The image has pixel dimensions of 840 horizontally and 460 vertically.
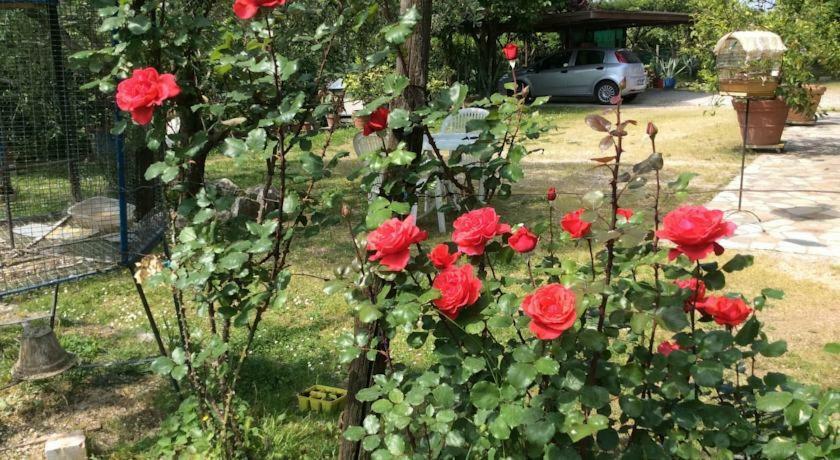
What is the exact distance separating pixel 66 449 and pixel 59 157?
1100mm

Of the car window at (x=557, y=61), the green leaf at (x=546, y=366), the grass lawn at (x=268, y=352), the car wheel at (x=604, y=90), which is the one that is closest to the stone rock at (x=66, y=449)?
the grass lawn at (x=268, y=352)

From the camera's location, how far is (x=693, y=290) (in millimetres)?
1759

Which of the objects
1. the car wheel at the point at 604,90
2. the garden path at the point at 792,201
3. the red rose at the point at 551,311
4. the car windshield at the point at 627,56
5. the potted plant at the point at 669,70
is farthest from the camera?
the potted plant at the point at 669,70

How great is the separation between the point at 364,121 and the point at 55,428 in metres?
2.08

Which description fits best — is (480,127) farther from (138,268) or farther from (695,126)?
(695,126)

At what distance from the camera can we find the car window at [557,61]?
18844 mm

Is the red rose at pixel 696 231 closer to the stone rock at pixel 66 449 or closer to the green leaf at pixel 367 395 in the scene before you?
the green leaf at pixel 367 395

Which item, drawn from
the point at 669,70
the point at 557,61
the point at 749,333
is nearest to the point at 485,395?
the point at 749,333

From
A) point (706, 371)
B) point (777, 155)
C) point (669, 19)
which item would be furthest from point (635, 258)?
point (669, 19)

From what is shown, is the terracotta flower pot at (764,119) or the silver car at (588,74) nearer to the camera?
the terracotta flower pot at (764,119)

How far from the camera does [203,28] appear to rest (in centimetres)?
220

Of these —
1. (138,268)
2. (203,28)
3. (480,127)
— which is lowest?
(138,268)

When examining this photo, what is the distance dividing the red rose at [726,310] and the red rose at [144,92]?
1468 mm

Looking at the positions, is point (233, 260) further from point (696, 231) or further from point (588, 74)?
point (588, 74)
